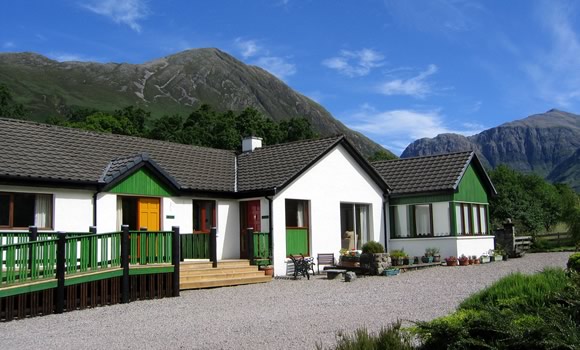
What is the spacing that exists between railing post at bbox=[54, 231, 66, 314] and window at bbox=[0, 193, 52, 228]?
153 inches

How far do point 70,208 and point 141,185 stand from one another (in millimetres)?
2515

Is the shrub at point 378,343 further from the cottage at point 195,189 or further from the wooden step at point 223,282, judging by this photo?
the cottage at point 195,189

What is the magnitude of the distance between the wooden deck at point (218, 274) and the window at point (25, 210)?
4.27 m

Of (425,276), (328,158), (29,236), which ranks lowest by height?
(425,276)

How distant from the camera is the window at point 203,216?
22.9m

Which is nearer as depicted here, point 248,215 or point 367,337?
point 367,337

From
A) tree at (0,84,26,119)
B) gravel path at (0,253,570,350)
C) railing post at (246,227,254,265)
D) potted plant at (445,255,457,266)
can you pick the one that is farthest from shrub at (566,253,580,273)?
tree at (0,84,26,119)

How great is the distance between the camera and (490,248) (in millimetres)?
28953

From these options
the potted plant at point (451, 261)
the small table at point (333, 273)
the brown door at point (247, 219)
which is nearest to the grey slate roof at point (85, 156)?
the brown door at point (247, 219)

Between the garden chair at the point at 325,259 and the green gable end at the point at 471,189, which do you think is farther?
the green gable end at the point at 471,189

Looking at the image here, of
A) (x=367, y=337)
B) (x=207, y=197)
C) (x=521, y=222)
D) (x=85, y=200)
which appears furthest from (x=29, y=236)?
(x=521, y=222)

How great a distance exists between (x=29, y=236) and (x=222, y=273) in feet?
20.2

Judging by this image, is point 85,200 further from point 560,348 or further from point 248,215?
point 560,348

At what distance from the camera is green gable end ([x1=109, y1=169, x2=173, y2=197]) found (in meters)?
19.8
